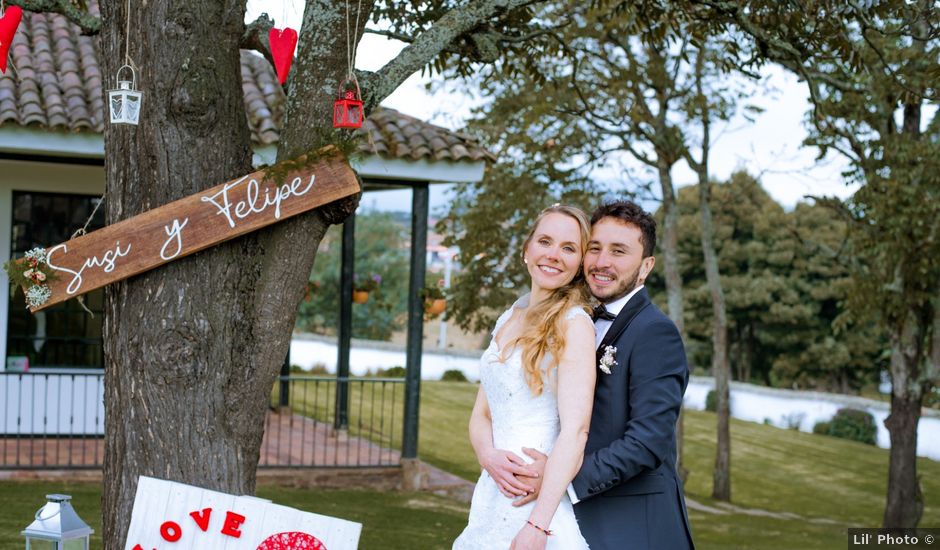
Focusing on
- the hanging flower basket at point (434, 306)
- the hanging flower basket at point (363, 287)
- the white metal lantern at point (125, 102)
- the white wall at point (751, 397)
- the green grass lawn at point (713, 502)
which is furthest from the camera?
the white wall at point (751, 397)

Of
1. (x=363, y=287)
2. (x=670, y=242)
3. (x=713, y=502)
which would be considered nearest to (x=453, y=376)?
(x=713, y=502)

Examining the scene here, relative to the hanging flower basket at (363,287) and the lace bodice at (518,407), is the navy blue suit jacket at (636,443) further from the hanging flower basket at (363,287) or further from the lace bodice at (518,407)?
the hanging flower basket at (363,287)

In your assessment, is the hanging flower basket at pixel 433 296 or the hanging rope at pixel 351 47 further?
the hanging flower basket at pixel 433 296

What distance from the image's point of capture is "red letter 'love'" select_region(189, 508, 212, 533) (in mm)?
3549

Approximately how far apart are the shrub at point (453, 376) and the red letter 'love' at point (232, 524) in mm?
26804

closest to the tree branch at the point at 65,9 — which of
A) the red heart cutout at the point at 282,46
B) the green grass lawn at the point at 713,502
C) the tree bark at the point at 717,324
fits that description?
the red heart cutout at the point at 282,46

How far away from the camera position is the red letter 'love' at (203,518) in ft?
11.6

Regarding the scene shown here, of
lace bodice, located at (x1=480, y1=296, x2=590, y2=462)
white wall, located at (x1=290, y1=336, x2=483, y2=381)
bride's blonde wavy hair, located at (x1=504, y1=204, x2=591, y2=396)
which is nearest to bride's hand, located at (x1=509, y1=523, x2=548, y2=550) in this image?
lace bodice, located at (x1=480, y1=296, x2=590, y2=462)

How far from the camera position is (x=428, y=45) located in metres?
4.12

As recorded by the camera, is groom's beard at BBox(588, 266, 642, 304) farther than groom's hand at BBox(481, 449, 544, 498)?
Yes

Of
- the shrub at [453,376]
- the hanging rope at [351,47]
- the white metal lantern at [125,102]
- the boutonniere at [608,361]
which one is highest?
the hanging rope at [351,47]

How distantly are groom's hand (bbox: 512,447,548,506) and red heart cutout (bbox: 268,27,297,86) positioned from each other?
6.02 feet

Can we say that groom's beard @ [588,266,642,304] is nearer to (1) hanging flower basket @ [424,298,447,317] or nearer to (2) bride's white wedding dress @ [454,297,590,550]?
→ (2) bride's white wedding dress @ [454,297,590,550]

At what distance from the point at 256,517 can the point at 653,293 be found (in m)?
27.8
